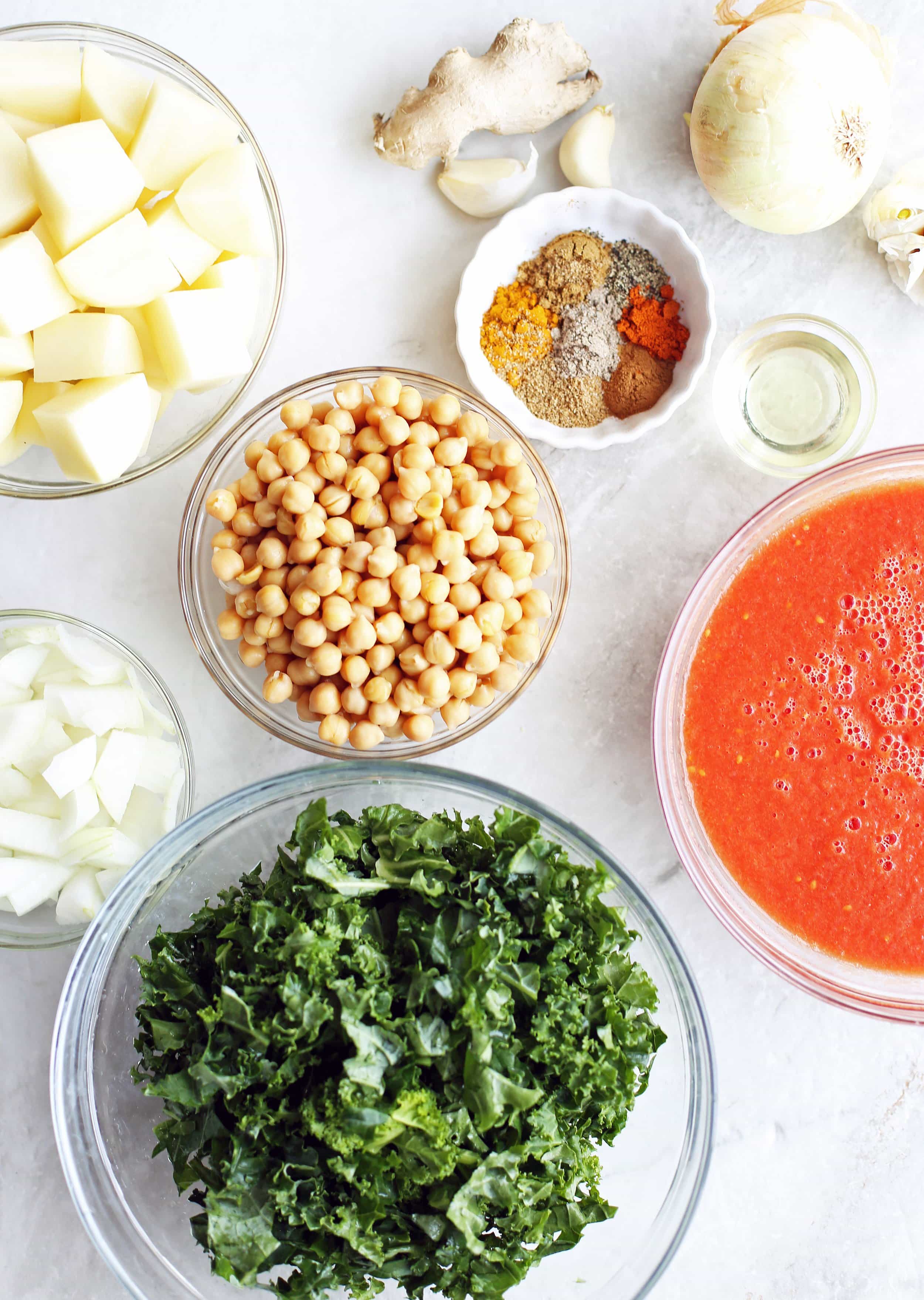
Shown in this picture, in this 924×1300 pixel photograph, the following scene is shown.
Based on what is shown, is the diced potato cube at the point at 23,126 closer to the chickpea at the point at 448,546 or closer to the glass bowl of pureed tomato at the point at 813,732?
the chickpea at the point at 448,546

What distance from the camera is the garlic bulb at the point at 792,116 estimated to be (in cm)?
154

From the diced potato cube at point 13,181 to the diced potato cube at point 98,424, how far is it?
244 millimetres

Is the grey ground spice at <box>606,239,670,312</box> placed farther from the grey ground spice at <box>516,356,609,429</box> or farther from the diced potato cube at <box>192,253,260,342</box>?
the diced potato cube at <box>192,253,260,342</box>

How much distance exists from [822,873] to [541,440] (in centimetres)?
87

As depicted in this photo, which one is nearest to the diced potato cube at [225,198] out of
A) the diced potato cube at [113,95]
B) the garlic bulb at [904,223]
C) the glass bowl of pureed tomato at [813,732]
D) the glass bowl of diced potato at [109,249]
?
the glass bowl of diced potato at [109,249]

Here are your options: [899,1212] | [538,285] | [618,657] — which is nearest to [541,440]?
[538,285]

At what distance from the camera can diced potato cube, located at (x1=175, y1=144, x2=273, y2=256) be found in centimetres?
144

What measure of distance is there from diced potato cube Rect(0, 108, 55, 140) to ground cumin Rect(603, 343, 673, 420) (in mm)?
954

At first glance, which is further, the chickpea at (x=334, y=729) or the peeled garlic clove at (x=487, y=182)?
the peeled garlic clove at (x=487, y=182)

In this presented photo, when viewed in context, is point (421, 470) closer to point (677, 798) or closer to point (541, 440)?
point (541, 440)

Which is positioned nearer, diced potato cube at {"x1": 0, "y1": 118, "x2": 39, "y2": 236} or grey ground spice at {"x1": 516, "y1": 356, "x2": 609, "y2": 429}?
diced potato cube at {"x1": 0, "y1": 118, "x2": 39, "y2": 236}

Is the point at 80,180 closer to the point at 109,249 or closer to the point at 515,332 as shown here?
the point at 109,249

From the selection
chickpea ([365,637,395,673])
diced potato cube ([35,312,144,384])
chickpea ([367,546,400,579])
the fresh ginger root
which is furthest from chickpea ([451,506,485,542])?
the fresh ginger root

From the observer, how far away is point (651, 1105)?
60.7 inches
